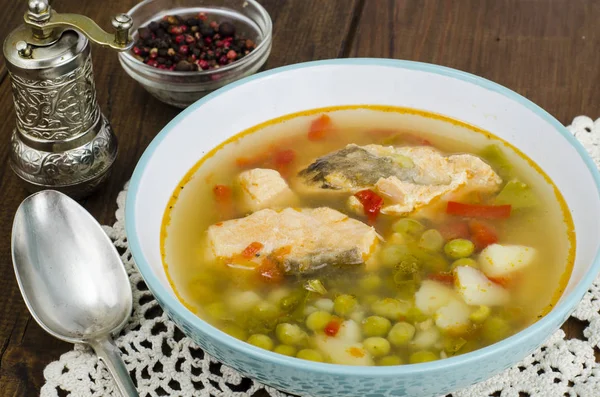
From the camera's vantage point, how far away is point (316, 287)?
6.51 feet

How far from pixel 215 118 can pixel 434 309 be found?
33.2 inches

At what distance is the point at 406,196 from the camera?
221cm

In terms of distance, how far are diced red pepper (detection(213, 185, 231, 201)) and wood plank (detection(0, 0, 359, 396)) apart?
1.17ft

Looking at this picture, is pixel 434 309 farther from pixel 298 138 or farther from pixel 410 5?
pixel 410 5

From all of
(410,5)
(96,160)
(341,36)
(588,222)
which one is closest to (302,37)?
(341,36)

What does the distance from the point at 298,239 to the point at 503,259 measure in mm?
496

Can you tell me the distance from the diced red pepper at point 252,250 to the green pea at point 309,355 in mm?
329

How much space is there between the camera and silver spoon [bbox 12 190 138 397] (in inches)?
80.7

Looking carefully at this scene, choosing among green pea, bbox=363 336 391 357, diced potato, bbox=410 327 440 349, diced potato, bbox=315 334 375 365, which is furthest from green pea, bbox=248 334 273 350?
diced potato, bbox=410 327 440 349

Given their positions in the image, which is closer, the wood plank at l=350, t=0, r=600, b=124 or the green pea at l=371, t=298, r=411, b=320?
the green pea at l=371, t=298, r=411, b=320

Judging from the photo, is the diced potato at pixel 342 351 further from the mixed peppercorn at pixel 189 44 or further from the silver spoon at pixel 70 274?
the mixed peppercorn at pixel 189 44

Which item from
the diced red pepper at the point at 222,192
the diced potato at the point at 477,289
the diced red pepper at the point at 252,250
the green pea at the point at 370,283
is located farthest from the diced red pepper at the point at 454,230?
the diced red pepper at the point at 222,192

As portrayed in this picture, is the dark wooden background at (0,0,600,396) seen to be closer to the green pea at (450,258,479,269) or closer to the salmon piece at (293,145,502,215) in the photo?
the salmon piece at (293,145,502,215)

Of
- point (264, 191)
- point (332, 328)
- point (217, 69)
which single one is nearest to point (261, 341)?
point (332, 328)
